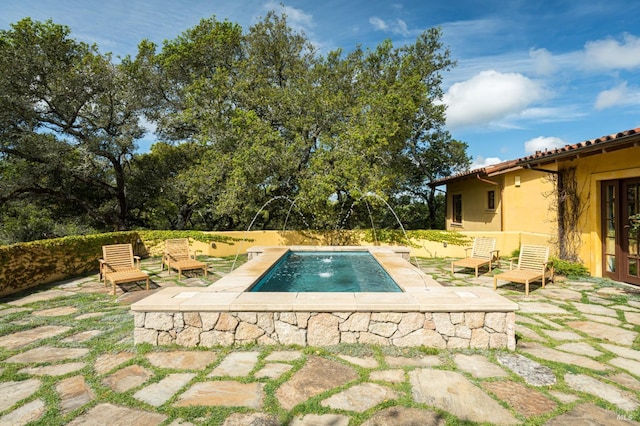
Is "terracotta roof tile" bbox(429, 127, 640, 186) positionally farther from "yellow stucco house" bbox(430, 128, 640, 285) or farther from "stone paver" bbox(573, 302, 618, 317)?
"stone paver" bbox(573, 302, 618, 317)

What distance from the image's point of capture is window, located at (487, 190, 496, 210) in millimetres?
13116

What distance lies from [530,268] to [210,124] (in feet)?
39.9

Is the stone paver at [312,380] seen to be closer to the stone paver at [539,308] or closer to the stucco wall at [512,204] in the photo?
the stone paver at [539,308]

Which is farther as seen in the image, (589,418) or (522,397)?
(522,397)

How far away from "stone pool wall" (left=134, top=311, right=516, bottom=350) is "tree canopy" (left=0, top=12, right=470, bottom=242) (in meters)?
8.36

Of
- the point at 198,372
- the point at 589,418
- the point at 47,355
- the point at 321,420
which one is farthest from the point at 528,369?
the point at 47,355

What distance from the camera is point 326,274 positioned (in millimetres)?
7805

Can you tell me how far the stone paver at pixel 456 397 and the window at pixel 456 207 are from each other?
45.8 ft

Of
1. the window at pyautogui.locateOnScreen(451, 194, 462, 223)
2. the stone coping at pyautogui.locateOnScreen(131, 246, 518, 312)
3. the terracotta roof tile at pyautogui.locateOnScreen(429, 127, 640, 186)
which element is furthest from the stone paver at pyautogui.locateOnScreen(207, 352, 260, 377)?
the window at pyautogui.locateOnScreen(451, 194, 462, 223)

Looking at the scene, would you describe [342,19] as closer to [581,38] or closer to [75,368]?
[581,38]

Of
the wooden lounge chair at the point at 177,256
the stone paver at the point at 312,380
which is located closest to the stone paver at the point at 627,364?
the stone paver at the point at 312,380

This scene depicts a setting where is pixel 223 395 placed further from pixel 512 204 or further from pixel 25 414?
pixel 512 204

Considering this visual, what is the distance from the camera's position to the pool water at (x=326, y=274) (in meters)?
6.39

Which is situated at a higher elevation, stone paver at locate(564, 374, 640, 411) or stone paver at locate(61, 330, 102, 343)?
stone paver at locate(61, 330, 102, 343)
